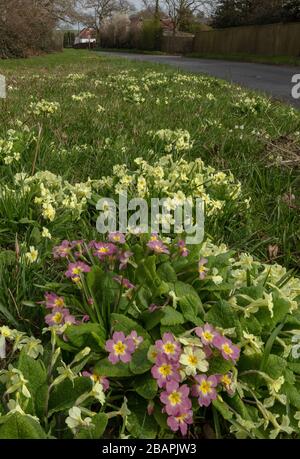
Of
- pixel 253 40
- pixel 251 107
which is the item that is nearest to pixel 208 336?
pixel 251 107

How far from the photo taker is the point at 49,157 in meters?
4.12

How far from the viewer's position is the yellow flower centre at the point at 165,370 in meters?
1.77

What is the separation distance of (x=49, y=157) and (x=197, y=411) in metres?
2.74

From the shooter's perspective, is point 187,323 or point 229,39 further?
point 229,39

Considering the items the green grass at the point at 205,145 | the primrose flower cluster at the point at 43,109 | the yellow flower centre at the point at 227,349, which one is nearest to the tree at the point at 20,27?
the green grass at the point at 205,145

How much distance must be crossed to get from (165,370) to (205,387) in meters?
0.15

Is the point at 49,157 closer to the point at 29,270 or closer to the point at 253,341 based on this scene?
the point at 29,270

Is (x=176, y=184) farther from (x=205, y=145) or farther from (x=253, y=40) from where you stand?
(x=253, y=40)

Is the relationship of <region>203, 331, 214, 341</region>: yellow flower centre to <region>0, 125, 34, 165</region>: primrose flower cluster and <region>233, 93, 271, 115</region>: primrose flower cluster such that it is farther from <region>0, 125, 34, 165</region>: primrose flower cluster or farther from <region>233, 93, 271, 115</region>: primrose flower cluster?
<region>233, 93, 271, 115</region>: primrose flower cluster

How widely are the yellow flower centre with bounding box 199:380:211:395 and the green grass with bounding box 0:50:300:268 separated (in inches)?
52.0

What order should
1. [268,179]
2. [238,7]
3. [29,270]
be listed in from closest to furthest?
1. [29,270]
2. [268,179]
3. [238,7]

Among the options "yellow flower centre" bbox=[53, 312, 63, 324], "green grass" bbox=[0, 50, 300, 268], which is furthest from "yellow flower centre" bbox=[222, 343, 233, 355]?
"green grass" bbox=[0, 50, 300, 268]
